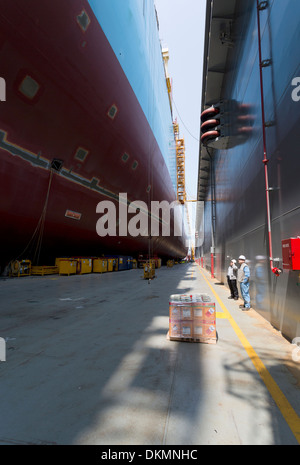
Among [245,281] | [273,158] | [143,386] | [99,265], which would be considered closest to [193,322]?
[143,386]

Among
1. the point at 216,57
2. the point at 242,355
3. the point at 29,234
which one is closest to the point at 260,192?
the point at 242,355

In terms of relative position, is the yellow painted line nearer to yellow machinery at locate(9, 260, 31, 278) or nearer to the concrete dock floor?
the concrete dock floor

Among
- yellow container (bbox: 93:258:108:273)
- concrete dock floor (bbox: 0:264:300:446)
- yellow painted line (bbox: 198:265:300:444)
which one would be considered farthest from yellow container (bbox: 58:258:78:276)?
yellow painted line (bbox: 198:265:300:444)

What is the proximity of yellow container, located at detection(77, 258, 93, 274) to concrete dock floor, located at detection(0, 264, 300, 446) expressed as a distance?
45.3 feet

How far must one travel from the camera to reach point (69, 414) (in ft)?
8.05

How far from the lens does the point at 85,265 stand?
65.6ft

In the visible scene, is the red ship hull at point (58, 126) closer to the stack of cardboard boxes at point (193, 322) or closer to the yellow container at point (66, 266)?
the yellow container at point (66, 266)

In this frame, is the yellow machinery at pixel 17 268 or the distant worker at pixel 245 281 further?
the yellow machinery at pixel 17 268

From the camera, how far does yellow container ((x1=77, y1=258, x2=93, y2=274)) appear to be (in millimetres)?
19281

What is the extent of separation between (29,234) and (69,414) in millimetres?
12726

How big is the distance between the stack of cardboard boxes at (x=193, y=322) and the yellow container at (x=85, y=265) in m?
15.9

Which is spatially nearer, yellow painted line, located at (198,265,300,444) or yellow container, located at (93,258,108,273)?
yellow painted line, located at (198,265,300,444)

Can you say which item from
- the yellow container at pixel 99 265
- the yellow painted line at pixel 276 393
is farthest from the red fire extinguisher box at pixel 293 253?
the yellow container at pixel 99 265

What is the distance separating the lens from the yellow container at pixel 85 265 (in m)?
19.3
